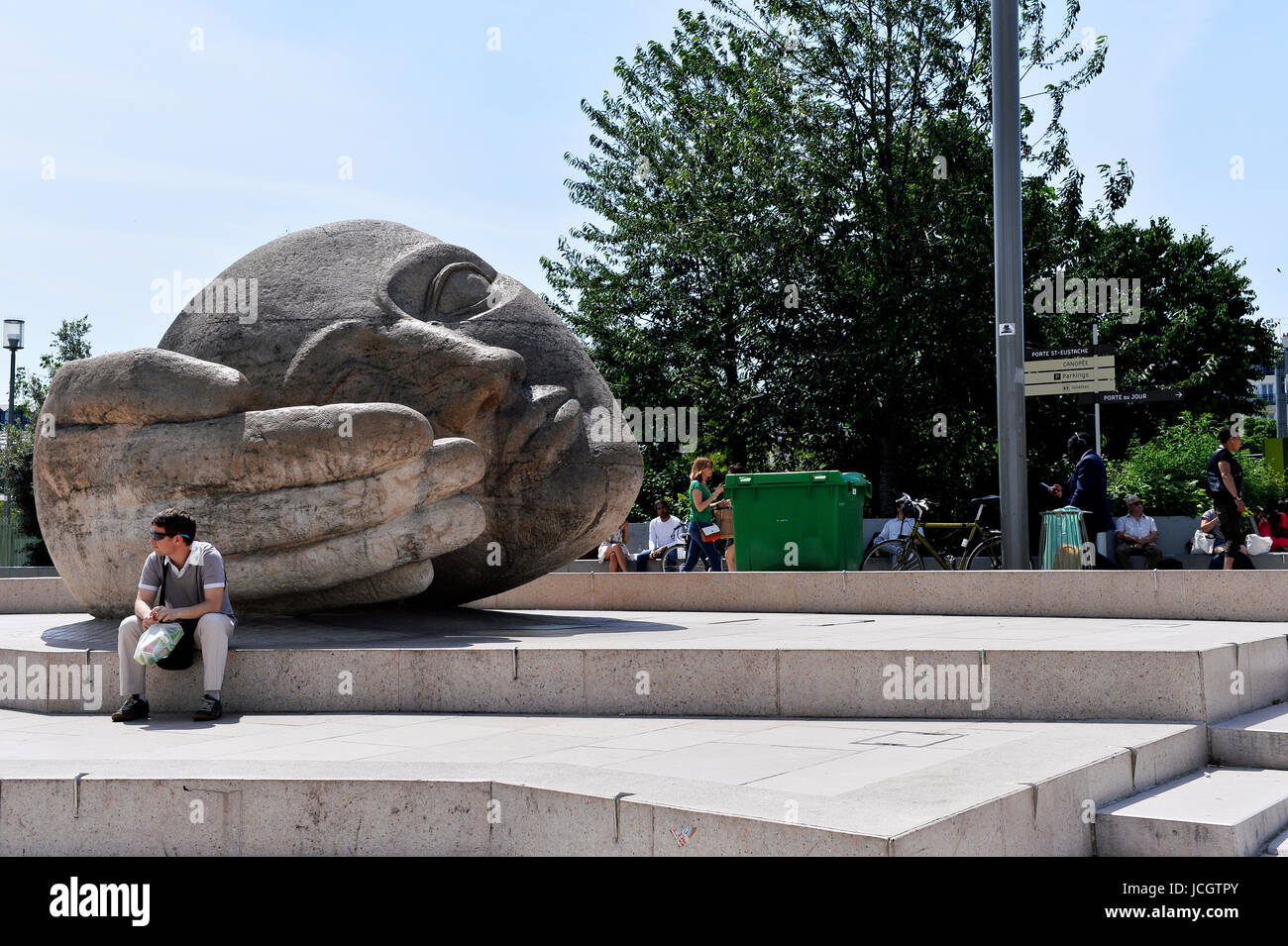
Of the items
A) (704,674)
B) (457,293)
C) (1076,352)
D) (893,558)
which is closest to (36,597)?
(457,293)

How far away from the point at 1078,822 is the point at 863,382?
19.8 metres

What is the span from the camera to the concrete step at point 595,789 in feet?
13.0

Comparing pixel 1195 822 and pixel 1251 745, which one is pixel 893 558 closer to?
pixel 1251 745

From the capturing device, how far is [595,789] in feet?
14.0

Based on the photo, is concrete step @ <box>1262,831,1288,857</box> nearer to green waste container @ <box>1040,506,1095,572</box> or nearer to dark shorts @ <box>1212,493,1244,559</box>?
green waste container @ <box>1040,506,1095,572</box>

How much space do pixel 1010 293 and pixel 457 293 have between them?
6416mm

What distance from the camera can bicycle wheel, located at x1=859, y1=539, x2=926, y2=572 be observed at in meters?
15.3

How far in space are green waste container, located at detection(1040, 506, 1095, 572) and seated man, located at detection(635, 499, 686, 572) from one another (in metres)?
6.45

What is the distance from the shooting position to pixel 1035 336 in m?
24.7

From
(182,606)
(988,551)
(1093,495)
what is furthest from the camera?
(988,551)

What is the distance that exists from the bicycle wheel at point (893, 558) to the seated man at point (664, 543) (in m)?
3.04

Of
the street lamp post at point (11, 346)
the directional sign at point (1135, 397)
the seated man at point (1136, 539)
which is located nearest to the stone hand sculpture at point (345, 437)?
the directional sign at point (1135, 397)
